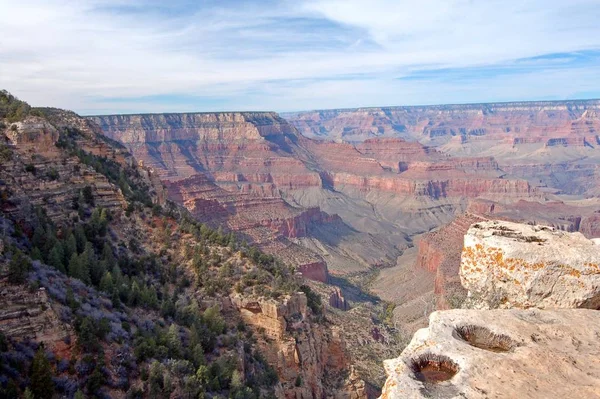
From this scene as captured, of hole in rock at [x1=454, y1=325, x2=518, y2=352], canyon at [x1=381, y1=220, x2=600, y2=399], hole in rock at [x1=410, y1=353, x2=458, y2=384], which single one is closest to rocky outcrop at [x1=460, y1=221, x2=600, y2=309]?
canyon at [x1=381, y1=220, x2=600, y2=399]

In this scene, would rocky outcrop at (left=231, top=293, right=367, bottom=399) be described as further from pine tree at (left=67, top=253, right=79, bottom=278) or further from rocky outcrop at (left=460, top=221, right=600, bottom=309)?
rocky outcrop at (left=460, top=221, right=600, bottom=309)

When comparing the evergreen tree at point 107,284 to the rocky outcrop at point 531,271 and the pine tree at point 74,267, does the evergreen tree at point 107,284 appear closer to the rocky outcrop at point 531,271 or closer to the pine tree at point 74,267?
the pine tree at point 74,267

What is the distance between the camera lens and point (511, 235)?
14023mm

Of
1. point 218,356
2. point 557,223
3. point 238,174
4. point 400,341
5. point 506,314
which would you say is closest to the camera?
point 506,314

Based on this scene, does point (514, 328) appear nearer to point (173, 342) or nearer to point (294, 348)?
point (173, 342)

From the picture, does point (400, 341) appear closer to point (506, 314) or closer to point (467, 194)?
point (506, 314)

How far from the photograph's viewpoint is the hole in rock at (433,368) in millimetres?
9477

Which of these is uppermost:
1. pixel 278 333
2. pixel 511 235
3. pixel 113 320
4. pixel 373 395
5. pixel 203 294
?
pixel 511 235

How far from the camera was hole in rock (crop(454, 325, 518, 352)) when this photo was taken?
10.4 m

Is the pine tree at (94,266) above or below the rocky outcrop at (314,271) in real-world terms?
above

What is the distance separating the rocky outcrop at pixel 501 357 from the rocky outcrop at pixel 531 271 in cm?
70

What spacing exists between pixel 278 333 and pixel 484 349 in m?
17.3

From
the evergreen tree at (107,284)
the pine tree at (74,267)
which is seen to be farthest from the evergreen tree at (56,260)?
the evergreen tree at (107,284)

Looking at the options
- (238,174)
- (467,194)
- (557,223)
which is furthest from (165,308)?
(467,194)
